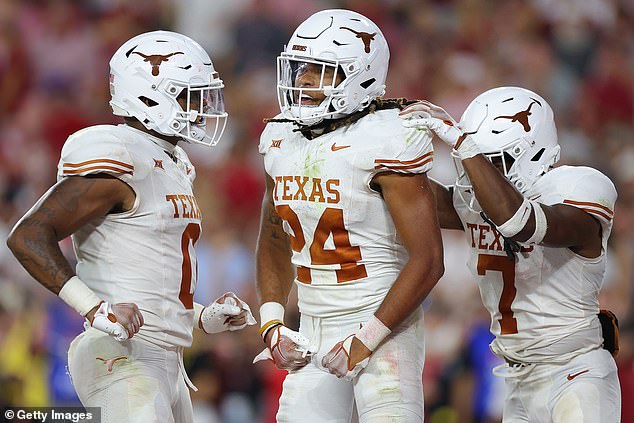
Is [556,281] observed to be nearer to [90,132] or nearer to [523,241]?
[523,241]

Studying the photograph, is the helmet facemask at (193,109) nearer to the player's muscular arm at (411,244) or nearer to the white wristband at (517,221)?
the player's muscular arm at (411,244)

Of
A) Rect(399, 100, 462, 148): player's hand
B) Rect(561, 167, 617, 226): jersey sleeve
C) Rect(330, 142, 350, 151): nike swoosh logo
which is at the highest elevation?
Rect(399, 100, 462, 148): player's hand

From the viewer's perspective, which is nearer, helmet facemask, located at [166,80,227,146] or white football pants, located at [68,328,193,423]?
white football pants, located at [68,328,193,423]

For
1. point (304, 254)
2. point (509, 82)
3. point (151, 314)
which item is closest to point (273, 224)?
point (304, 254)

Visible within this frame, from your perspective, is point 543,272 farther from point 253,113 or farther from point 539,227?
point 253,113

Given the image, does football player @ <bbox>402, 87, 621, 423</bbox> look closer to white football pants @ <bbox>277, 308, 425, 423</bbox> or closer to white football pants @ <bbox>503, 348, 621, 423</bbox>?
white football pants @ <bbox>503, 348, 621, 423</bbox>

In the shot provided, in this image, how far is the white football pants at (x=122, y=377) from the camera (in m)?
4.11

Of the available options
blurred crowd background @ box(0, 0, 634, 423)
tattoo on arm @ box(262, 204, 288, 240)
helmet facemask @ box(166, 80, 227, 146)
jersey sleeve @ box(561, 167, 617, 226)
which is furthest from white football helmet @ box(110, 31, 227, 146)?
blurred crowd background @ box(0, 0, 634, 423)

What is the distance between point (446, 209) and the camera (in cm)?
480

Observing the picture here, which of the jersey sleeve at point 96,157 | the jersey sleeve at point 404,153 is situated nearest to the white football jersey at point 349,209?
the jersey sleeve at point 404,153

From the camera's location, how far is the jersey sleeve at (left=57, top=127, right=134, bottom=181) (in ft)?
13.5

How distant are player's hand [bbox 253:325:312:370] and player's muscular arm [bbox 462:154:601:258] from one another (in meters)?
0.85

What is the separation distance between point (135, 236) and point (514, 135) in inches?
60.9

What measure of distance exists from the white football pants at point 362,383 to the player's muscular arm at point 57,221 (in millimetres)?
911
